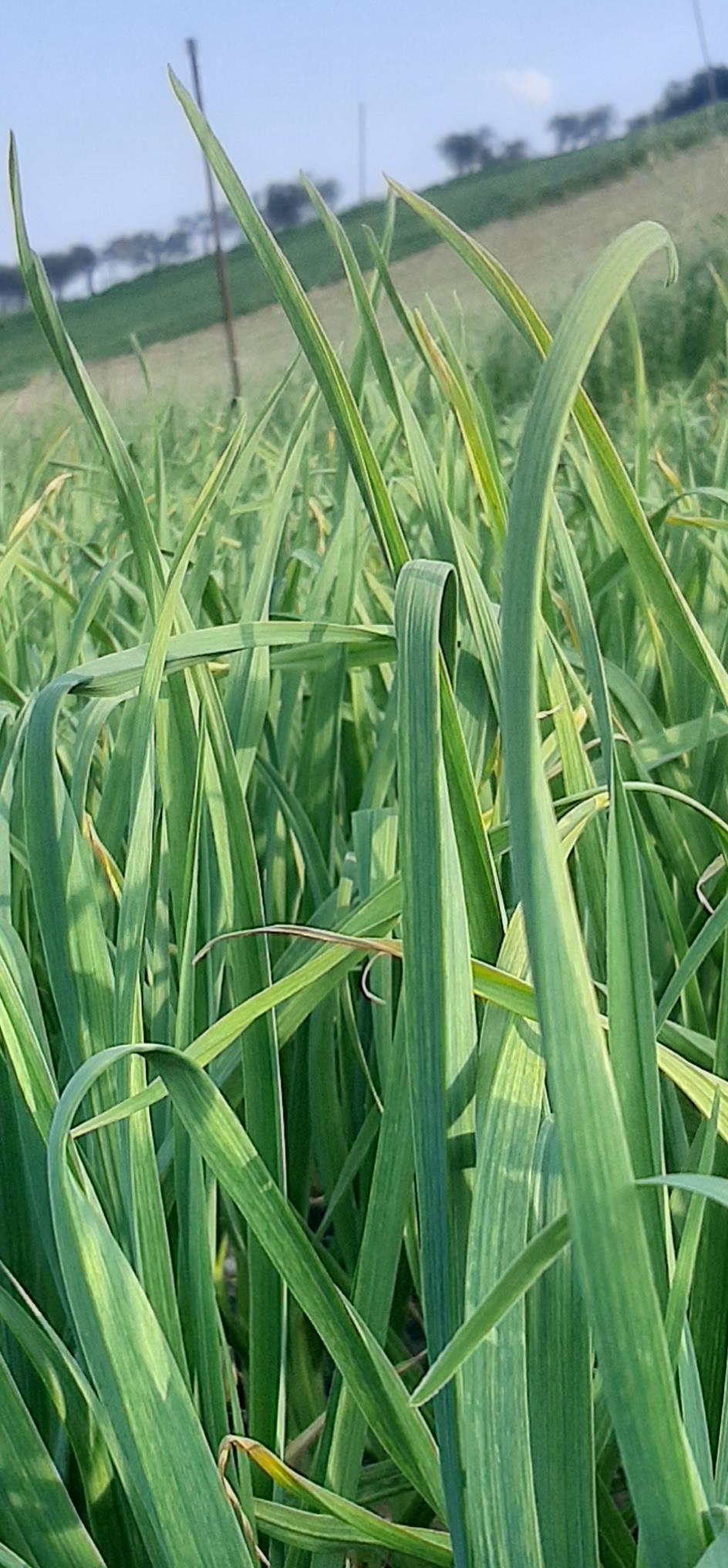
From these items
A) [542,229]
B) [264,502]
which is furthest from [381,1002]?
[542,229]

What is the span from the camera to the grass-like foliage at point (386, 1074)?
0.34 feet

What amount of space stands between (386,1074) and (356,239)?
5301 mm

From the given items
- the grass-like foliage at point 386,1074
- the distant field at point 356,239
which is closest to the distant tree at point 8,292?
the distant field at point 356,239

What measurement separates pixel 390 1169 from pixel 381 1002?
39mm

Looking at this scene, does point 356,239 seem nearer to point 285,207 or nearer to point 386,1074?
point 285,207

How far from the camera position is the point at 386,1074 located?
0.21m

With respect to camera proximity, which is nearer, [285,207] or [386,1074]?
[386,1074]

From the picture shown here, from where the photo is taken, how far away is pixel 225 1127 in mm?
148

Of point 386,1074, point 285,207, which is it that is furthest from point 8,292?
point 386,1074

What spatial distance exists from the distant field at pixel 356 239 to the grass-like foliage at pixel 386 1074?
15.7 ft

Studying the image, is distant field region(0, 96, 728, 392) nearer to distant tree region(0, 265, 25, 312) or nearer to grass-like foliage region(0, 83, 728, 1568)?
distant tree region(0, 265, 25, 312)

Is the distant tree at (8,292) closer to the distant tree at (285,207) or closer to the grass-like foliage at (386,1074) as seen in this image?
the distant tree at (285,207)

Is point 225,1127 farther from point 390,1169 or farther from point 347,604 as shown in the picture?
point 347,604

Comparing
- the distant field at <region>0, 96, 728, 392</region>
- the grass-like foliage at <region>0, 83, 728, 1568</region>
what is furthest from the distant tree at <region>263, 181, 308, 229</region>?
the grass-like foliage at <region>0, 83, 728, 1568</region>
